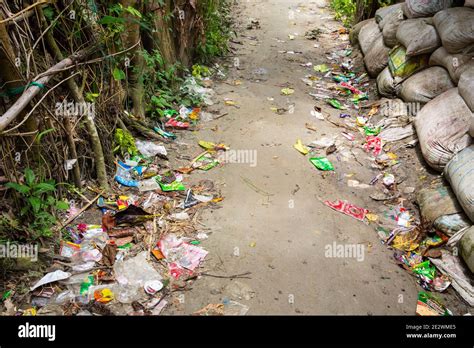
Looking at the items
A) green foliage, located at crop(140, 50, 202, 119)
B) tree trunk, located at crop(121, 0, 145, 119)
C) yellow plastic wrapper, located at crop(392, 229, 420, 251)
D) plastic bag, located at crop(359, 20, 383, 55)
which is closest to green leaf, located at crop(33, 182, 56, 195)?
tree trunk, located at crop(121, 0, 145, 119)

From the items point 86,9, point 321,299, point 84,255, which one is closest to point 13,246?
point 84,255

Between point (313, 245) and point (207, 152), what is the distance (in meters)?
1.58

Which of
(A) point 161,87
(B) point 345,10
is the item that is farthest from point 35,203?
(B) point 345,10

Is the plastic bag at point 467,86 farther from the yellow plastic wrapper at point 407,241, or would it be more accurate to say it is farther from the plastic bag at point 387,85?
the yellow plastic wrapper at point 407,241

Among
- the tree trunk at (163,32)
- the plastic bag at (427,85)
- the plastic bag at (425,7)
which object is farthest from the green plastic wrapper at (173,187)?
the plastic bag at (425,7)

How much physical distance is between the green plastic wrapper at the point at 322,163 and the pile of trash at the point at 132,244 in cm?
105

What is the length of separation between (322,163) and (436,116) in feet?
3.78

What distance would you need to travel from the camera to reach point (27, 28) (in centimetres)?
239

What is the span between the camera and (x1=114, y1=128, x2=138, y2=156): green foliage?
3525 mm

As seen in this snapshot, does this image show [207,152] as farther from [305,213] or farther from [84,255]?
[84,255]

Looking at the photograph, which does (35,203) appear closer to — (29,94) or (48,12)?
(29,94)

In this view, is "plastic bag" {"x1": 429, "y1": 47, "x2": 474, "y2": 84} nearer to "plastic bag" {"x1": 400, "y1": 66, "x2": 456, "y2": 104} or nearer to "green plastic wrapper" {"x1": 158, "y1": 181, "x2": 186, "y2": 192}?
"plastic bag" {"x1": 400, "y1": 66, "x2": 456, "y2": 104}

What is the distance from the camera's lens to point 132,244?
2.81m

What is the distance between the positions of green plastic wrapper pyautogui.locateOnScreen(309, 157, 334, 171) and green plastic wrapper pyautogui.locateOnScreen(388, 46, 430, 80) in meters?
1.59
